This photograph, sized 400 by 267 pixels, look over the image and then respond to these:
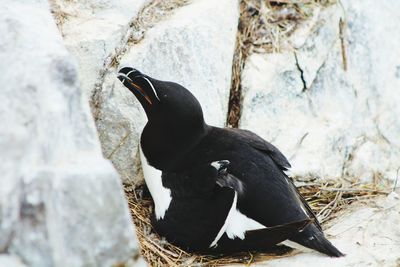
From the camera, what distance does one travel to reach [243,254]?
432 centimetres

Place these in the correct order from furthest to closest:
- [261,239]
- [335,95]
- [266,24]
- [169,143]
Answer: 1. [266,24]
2. [335,95]
3. [169,143]
4. [261,239]

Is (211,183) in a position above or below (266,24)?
below

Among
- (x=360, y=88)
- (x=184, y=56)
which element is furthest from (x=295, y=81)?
(x=184, y=56)

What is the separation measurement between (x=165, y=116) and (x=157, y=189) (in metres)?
0.42

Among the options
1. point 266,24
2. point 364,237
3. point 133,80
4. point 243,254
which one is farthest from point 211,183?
point 266,24

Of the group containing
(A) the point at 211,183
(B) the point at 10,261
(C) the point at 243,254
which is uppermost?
(B) the point at 10,261

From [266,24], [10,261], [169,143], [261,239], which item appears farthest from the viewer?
[266,24]

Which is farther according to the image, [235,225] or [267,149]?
[267,149]

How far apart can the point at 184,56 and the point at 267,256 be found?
1434 millimetres

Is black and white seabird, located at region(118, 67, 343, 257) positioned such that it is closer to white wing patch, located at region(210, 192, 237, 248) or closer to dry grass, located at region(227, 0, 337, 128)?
white wing patch, located at region(210, 192, 237, 248)

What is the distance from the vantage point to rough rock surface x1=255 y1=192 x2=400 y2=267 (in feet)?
13.5

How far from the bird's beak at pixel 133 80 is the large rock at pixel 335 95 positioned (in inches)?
36.8

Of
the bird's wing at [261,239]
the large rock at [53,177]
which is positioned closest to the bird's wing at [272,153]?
the bird's wing at [261,239]

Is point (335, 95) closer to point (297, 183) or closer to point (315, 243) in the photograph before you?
point (297, 183)
